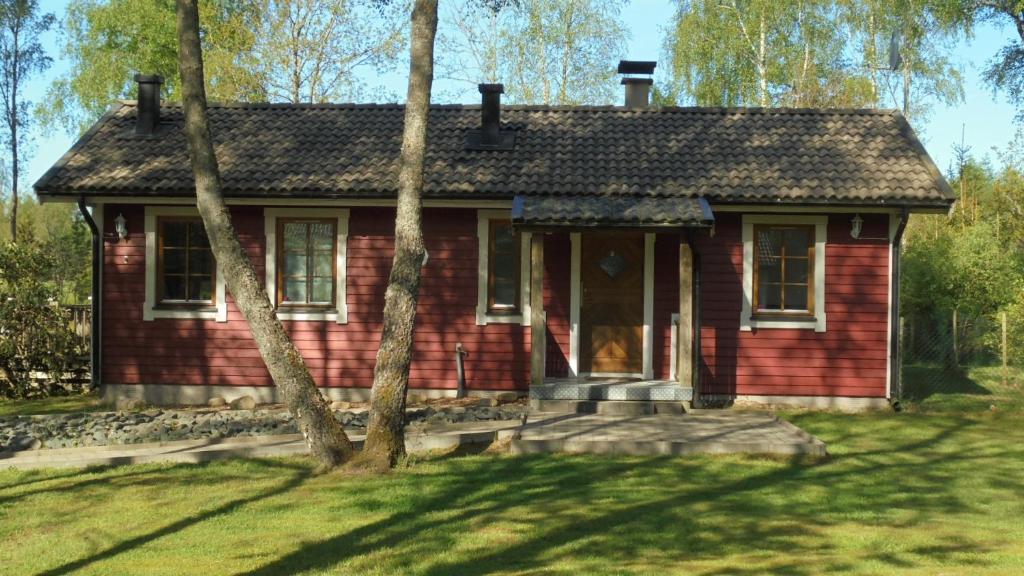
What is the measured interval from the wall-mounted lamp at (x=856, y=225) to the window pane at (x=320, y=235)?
286 inches

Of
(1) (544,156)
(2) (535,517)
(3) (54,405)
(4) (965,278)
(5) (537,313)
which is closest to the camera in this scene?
(2) (535,517)

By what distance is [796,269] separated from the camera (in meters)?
15.2

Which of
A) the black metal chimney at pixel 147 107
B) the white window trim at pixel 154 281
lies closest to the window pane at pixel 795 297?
the white window trim at pixel 154 281

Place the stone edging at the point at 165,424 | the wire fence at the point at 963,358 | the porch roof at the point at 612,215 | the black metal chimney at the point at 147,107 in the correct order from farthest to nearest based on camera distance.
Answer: the wire fence at the point at 963,358
the black metal chimney at the point at 147,107
the porch roof at the point at 612,215
the stone edging at the point at 165,424

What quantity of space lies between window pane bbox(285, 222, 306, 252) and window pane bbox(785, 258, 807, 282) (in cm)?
682

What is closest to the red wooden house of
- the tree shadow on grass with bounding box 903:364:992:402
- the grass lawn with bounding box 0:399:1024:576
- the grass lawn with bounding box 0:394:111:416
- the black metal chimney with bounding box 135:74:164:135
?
the grass lawn with bounding box 0:394:111:416

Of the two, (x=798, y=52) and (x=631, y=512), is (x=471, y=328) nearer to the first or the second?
(x=631, y=512)

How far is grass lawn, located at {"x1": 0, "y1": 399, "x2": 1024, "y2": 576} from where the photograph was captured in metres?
7.16

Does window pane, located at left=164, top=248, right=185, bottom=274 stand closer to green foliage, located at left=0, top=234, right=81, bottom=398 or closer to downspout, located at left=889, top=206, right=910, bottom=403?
green foliage, located at left=0, top=234, right=81, bottom=398

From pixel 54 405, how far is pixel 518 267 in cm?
697

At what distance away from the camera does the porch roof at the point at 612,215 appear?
13.8 metres

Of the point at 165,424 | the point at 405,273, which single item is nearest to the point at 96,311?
the point at 165,424

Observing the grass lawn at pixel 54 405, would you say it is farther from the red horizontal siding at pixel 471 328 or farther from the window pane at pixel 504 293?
the window pane at pixel 504 293

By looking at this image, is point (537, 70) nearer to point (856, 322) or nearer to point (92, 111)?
point (92, 111)
